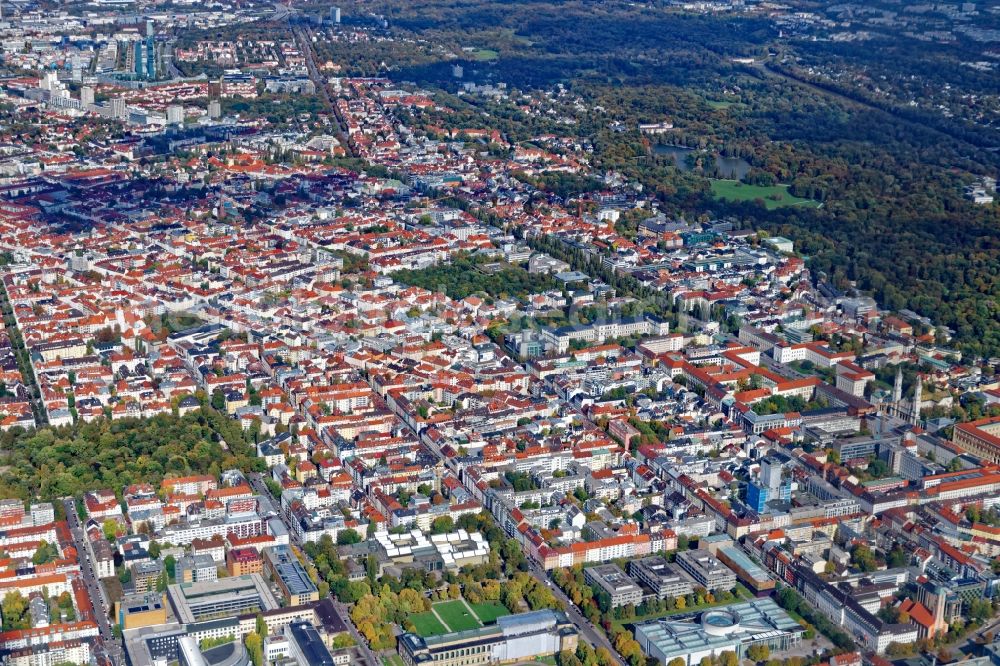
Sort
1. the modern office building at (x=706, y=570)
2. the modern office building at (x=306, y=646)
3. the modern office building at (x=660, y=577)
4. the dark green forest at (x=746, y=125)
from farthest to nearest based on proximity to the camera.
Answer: the dark green forest at (x=746, y=125), the modern office building at (x=706, y=570), the modern office building at (x=660, y=577), the modern office building at (x=306, y=646)

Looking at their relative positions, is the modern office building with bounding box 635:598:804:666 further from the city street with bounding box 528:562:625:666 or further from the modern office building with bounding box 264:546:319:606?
the modern office building with bounding box 264:546:319:606

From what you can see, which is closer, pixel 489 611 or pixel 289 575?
pixel 489 611

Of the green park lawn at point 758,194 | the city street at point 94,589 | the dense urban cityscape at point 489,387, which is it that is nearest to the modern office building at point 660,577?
the dense urban cityscape at point 489,387

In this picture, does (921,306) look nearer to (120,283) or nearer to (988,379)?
(988,379)

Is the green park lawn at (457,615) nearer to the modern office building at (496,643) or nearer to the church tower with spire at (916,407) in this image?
the modern office building at (496,643)

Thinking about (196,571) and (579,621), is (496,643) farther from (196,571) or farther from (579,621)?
(196,571)

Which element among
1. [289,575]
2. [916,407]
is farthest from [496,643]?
[916,407]
